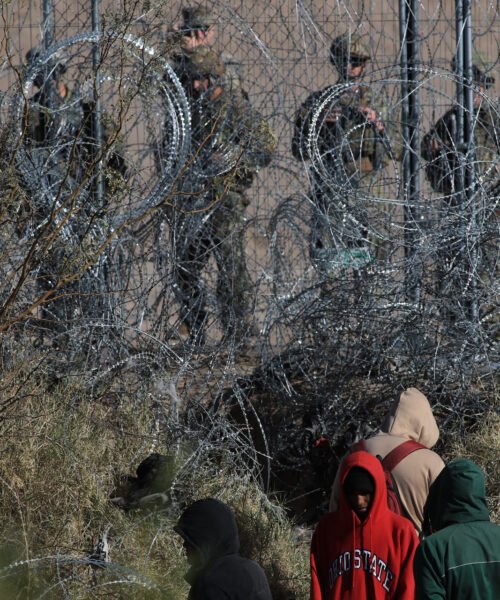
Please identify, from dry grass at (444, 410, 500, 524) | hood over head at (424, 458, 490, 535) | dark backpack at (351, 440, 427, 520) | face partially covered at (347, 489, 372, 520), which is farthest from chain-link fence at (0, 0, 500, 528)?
hood over head at (424, 458, 490, 535)

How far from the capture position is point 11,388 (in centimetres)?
526

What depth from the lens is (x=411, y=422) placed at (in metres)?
4.56

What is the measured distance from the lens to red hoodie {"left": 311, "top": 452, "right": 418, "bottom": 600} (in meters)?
3.68

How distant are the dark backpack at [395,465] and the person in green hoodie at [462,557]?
91 centimetres

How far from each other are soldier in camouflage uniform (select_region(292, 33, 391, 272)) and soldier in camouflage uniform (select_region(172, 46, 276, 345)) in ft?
1.31

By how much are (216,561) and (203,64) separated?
5.12 metres

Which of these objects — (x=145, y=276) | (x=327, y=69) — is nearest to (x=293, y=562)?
(x=145, y=276)

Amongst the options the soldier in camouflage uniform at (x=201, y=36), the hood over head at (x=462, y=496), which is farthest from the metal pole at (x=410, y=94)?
the hood over head at (x=462, y=496)

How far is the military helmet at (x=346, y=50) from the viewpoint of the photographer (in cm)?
763

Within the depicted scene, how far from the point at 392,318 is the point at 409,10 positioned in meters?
2.65

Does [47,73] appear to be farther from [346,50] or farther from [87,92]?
[346,50]

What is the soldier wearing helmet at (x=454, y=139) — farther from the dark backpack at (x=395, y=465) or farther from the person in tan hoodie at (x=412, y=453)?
the dark backpack at (x=395, y=465)

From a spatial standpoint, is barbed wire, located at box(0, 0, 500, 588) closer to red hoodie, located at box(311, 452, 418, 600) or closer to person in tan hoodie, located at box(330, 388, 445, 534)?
person in tan hoodie, located at box(330, 388, 445, 534)

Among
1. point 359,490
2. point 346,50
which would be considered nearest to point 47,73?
point 346,50
